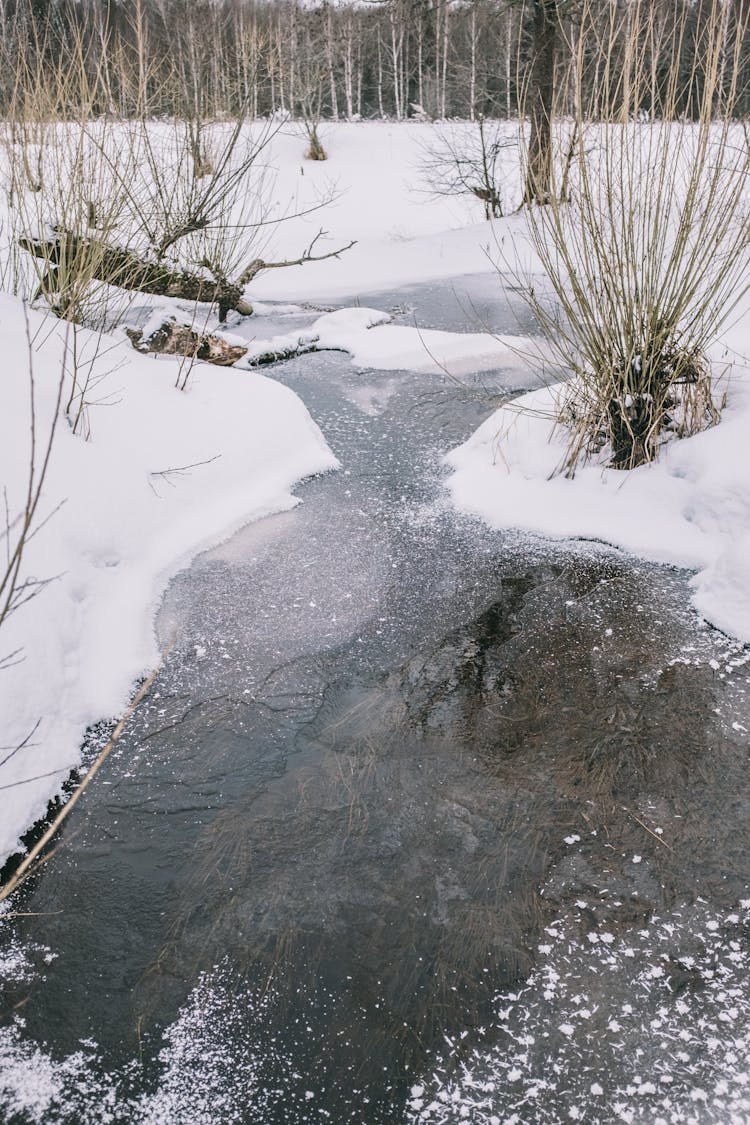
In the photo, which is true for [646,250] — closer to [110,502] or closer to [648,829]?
[648,829]

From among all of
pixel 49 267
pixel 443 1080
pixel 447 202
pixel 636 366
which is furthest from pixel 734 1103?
pixel 447 202

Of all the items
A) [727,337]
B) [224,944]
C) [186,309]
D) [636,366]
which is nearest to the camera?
[224,944]

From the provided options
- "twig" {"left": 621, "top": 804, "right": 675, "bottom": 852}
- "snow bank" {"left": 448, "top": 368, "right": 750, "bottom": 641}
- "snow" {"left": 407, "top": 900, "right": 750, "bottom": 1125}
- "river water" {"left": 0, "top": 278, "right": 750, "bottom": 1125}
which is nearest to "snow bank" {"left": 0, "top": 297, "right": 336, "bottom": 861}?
"river water" {"left": 0, "top": 278, "right": 750, "bottom": 1125}

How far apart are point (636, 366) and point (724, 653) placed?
2136 mm

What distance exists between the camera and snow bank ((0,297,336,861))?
3.62 metres

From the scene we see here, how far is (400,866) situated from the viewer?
299 cm

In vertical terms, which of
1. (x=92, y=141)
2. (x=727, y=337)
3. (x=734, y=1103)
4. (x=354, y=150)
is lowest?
(x=734, y=1103)

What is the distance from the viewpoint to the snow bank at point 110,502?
11.9 ft

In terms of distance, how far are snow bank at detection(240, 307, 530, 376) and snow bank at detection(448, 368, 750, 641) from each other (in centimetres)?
256

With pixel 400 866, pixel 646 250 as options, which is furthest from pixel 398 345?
pixel 400 866

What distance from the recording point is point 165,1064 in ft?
7.76

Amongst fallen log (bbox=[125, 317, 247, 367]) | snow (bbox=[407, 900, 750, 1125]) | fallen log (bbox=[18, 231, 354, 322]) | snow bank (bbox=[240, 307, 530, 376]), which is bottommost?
snow (bbox=[407, 900, 750, 1125])

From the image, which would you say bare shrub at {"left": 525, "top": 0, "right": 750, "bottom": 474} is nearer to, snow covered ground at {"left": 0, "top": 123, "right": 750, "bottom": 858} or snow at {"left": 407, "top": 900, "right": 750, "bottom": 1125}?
snow covered ground at {"left": 0, "top": 123, "right": 750, "bottom": 858}

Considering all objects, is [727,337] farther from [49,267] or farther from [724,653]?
[49,267]
